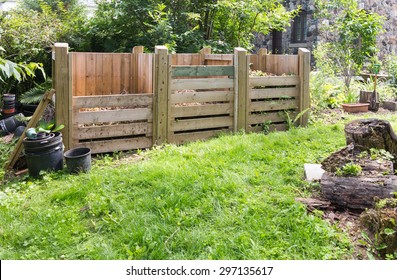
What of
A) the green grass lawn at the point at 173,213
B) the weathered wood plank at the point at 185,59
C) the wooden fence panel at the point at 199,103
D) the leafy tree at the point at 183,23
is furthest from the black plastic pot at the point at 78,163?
the leafy tree at the point at 183,23

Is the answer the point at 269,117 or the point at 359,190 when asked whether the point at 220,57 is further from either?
the point at 359,190

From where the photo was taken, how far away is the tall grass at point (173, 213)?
2.92 m

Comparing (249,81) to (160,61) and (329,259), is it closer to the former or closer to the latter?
(160,61)

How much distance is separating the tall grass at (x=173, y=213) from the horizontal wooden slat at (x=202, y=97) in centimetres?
111

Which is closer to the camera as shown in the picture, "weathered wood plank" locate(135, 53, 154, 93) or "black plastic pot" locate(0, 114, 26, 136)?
"weathered wood plank" locate(135, 53, 154, 93)

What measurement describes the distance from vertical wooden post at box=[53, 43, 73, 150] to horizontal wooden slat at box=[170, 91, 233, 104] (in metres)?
1.40

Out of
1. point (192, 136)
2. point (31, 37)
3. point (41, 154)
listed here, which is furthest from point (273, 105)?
point (31, 37)

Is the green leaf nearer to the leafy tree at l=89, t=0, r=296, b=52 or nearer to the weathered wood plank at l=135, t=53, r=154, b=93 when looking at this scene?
the weathered wood plank at l=135, t=53, r=154, b=93

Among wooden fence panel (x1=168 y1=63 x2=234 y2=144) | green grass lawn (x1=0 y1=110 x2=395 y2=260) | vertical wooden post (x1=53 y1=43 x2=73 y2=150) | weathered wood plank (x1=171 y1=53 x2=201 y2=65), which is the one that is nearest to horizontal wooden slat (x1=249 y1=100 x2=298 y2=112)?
wooden fence panel (x1=168 y1=63 x2=234 y2=144)

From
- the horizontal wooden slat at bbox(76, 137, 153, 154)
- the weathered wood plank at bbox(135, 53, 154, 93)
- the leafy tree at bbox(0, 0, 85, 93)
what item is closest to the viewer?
the horizontal wooden slat at bbox(76, 137, 153, 154)

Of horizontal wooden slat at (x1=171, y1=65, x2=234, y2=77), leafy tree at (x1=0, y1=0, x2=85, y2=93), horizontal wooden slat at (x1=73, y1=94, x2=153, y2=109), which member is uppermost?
leafy tree at (x1=0, y1=0, x2=85, y2=93)

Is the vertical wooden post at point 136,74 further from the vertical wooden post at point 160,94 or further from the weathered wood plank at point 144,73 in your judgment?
the vertical wooden post at point 160,94

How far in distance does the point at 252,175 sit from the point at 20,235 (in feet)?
7.18

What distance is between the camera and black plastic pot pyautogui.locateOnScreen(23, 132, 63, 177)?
445 centimetres
